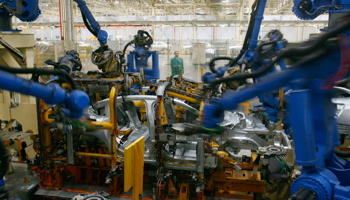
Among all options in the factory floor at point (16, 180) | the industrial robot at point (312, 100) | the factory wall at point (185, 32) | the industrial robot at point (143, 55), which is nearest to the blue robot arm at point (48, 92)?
the industrial robot at point (312, 100)

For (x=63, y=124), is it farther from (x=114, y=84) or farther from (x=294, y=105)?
(x=294, y=105)

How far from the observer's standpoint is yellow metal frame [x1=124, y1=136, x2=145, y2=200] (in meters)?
3.07

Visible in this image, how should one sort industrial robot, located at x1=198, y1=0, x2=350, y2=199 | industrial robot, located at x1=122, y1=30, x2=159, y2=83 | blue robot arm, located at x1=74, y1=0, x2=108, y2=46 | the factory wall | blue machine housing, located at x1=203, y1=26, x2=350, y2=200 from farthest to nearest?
1. the factory wall
2. industrial robot, located at x1=122, y1=30, x2=159, y2=83
3. blue robot arm, located at x1=74, y1=0, x2=108, y2=46
4. blue machine housing, located at x1=203, y1=26, x2=350, y2=200
5. industrial robot, located at x1=198, y1=0, x2=350, y2=199

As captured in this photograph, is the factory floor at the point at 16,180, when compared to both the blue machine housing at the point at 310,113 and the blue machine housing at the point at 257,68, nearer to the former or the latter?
the blue machine housing at the point at 257,68

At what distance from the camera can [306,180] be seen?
266cm

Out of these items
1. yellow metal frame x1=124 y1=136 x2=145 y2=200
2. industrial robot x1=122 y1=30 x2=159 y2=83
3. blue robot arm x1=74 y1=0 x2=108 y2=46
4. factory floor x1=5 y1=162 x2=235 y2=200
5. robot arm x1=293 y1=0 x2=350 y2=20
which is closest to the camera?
yellow metal frame x1=124 y1=136 x2=145 y2=200

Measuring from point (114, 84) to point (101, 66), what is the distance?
280 cm

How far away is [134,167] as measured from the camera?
3.20 meters

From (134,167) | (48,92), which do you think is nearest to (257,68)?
(134,167)

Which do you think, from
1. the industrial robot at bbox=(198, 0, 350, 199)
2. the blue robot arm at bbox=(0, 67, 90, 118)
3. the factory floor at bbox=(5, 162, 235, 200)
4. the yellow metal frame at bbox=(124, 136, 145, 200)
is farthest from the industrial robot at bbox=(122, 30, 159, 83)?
the industrial robot at bbox=(198, 0, 350, 199)

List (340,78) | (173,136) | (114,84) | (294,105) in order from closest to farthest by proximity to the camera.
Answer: (340,78) < (294,105) < (173,136) < (114,84)

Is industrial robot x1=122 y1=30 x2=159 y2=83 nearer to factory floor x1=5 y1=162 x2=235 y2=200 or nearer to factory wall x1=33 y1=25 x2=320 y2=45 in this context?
factory floor x1=5 y1=162 x2=235 y2=200

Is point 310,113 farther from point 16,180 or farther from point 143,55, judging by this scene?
point 143,55

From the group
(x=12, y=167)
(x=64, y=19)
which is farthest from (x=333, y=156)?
(x=64, y=19)
